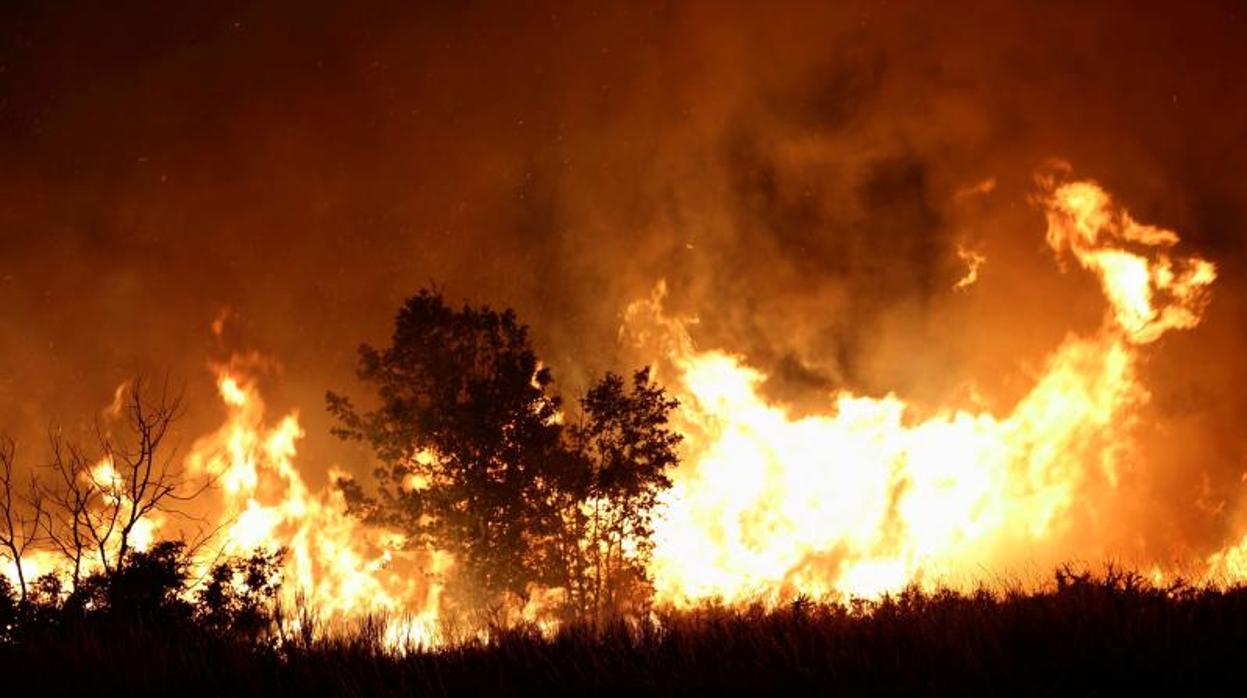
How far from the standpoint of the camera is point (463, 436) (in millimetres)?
24172

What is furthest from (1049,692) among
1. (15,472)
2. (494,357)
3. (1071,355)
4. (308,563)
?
(15,472)

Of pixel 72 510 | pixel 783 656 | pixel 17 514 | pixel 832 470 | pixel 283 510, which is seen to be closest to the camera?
pixel 783 656

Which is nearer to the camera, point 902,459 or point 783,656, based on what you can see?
point 783,656

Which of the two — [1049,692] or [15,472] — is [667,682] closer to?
[1049,692]

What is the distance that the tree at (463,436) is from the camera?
2405 centimetres

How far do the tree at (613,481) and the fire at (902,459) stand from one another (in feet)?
25.4

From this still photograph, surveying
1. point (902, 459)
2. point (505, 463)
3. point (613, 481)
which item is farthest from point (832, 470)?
point (505, 463)

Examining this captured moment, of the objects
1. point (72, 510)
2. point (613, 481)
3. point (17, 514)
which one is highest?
point (613, 481)

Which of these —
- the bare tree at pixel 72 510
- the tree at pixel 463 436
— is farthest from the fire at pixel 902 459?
the bare tree at pixel 72 510

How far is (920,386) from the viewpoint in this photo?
43.1 metres

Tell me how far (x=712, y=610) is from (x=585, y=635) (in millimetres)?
1179

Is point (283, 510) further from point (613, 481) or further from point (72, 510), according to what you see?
point (72, 510)

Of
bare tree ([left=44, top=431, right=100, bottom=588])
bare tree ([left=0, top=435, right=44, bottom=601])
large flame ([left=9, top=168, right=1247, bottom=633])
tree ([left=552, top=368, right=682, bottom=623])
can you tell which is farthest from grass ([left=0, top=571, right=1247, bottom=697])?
large flame ([left=9, top=168, right=1247, bottom=633])

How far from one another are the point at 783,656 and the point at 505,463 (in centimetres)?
2074
